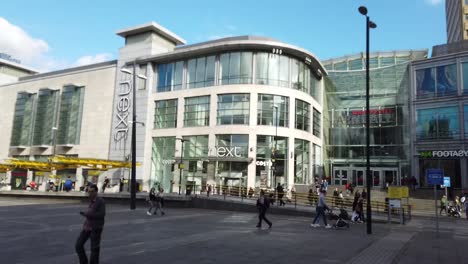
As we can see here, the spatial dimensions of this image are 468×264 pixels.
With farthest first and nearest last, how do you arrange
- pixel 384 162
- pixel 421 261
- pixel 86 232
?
pixel 384 162 < pixel 421 261 < pixel 86 232

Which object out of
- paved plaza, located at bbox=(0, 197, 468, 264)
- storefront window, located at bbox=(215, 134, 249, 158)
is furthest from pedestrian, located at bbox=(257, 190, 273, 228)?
storefront window, located at bbox=(215, 134, 249, 158)

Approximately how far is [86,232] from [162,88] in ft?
132

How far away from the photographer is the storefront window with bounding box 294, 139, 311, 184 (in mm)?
40344

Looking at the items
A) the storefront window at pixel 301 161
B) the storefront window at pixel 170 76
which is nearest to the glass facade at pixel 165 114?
the storefront window at pixel 170 76

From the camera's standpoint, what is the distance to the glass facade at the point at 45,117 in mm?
55031

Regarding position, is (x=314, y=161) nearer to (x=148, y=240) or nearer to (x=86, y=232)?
(x=148, y=240)

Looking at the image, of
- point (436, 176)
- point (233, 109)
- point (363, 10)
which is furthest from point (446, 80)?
point (363, 10)

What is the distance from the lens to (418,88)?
132ft

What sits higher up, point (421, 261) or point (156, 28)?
point (156, 28)

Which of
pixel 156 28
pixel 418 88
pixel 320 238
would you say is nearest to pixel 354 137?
pixel 418 88

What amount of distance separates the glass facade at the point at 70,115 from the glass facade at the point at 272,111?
27.1m

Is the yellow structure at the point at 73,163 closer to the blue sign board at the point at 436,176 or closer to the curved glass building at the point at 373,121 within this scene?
the curved glass building at the point at 373,121

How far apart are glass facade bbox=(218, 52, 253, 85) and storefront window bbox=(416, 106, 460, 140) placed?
18.4 meters

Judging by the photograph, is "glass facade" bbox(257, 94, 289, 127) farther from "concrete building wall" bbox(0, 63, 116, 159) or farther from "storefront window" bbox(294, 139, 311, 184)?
"concrete building wall" bbox(0, 63, 116, 159)
